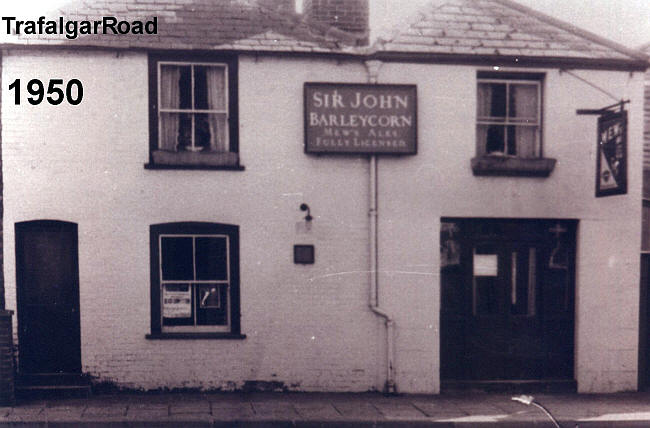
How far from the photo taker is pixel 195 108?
868cm

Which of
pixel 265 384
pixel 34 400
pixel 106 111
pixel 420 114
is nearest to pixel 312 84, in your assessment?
pixel 420 114

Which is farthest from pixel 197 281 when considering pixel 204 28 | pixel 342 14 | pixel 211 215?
pixel 342 14

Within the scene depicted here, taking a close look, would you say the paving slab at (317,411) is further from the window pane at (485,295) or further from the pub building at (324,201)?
the window pane at (485,295)

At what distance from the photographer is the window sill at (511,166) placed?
28.9 feet

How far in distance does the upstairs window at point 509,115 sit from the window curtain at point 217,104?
3681mm

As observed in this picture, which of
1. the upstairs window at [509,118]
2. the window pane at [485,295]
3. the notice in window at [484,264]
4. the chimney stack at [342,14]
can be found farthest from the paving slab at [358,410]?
the chimney stack at [342,14]

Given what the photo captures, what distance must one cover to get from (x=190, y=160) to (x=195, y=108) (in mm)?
785

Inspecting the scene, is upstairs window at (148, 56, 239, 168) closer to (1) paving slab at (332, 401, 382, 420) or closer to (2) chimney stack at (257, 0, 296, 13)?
(2) chimney stack at (257, 0, 296, 13)

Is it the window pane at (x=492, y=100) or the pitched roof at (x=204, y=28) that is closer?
the pitched roof at (x=204, y=28)

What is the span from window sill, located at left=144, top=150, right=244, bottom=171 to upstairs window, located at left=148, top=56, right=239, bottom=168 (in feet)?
0.05

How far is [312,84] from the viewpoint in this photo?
8.60m

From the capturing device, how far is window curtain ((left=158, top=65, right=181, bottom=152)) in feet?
28.2

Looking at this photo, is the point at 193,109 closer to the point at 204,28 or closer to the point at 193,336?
the point at 204,28

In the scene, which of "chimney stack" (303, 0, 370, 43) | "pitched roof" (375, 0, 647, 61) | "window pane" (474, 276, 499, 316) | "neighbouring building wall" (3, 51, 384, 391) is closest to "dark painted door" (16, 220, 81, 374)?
"neighbouring building wall" (3, 51, 384, 391)
